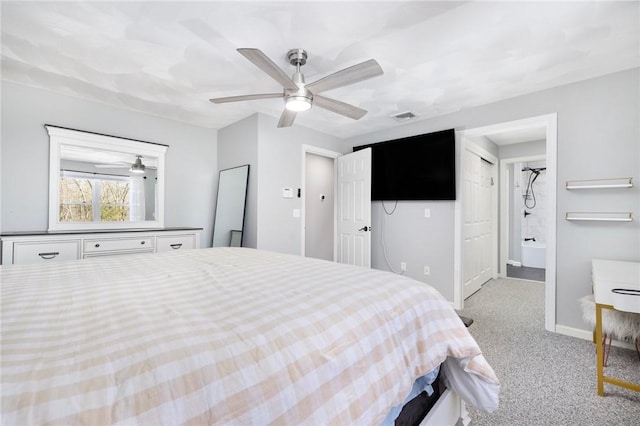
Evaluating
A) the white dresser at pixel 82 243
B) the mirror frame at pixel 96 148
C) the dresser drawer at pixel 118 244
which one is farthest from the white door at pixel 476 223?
the mirror frame at pixel 96 148

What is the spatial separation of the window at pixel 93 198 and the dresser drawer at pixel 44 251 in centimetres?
53

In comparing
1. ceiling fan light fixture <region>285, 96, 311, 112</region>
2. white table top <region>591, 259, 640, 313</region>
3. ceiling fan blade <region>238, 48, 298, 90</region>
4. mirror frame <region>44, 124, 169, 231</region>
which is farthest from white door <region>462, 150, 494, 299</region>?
mirror frame <region>44, 124, 169, 231</region>

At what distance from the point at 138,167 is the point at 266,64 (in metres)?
2.72

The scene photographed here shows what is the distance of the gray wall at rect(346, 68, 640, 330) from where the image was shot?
2.38 m

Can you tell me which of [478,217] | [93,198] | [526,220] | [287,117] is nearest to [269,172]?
[287,117]

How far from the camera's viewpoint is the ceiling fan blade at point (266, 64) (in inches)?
62.3

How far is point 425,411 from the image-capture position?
1.27 metres

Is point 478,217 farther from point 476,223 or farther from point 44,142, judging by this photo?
point 44,142

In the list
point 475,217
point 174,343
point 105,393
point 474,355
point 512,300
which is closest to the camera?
point 105,393

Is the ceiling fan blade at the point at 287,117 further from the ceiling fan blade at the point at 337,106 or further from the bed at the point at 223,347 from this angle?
the bed at the point at 223,347

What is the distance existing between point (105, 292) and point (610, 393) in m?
2.90

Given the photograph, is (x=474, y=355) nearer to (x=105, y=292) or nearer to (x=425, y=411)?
(x=425, y=411)

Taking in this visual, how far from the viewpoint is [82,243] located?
2.77 metres

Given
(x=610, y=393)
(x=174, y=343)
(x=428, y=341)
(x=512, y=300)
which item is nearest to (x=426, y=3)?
(x=428, y=341)
